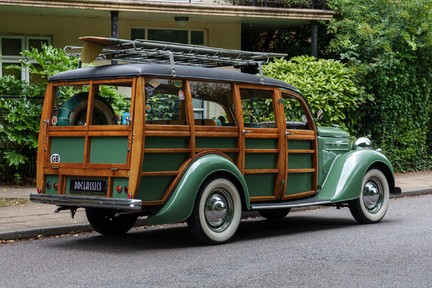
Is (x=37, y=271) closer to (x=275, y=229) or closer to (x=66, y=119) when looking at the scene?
(x=66, y=119)

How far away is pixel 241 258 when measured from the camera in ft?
28.3

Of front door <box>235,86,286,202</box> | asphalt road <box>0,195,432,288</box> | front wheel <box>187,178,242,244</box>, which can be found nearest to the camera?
asphalt road <box>0,195,432,288</box>

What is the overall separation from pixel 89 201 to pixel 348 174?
3.80 m

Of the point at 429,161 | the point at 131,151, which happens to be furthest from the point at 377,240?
the point at 429,161

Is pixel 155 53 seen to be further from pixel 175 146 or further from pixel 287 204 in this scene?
pixel 287 204

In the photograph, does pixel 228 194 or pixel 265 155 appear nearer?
pixel 228 194

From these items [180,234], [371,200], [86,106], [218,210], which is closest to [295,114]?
[371,200]

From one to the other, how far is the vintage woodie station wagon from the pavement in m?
0.56

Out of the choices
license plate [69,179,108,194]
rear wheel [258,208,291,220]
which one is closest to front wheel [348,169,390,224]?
rear wheel [258,208,291,220]

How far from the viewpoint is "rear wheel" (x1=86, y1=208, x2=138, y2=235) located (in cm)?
1031

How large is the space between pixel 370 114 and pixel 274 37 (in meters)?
4.92

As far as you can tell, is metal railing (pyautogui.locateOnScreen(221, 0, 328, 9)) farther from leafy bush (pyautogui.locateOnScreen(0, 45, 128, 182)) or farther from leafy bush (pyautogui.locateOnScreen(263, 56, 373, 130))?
leafy bush (pyautogui.locateOnScreen(0, 45, 128, 182))

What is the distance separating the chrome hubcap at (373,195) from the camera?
11.4 metres

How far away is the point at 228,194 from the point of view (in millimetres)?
9680
